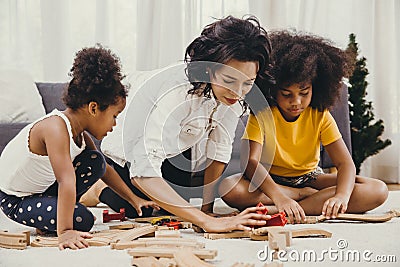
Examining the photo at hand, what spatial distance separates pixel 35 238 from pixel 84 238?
0.18m

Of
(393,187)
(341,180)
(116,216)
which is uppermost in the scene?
(341,180)

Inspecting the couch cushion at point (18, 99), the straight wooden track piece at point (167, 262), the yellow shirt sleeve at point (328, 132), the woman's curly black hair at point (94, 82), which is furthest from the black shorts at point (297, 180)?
the couch cushion at point (18, 99)

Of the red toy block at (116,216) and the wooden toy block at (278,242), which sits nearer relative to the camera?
the wooden toy block at (278,242)

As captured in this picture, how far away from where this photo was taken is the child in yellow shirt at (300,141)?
1.85 meters

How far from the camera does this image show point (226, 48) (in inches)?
63.0

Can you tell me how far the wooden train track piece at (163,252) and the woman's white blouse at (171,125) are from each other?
0.30 metres

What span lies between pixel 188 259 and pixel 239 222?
29cm

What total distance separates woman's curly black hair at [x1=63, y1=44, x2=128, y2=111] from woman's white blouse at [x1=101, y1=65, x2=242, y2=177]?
0.13m

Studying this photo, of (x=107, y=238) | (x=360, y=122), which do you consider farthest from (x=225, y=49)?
(x=360, y=122)

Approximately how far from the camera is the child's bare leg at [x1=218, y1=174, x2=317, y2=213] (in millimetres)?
1914

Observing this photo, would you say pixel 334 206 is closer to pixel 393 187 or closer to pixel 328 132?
pixel 328 132

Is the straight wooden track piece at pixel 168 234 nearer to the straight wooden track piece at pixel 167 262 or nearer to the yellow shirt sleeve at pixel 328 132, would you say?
the straight wooden track piece at pixel 167 262

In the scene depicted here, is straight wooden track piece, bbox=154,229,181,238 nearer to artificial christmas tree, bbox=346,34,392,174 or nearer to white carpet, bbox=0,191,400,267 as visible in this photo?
white carpet, bbox=0,191,400,267

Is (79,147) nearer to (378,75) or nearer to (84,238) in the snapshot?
(84,238)
